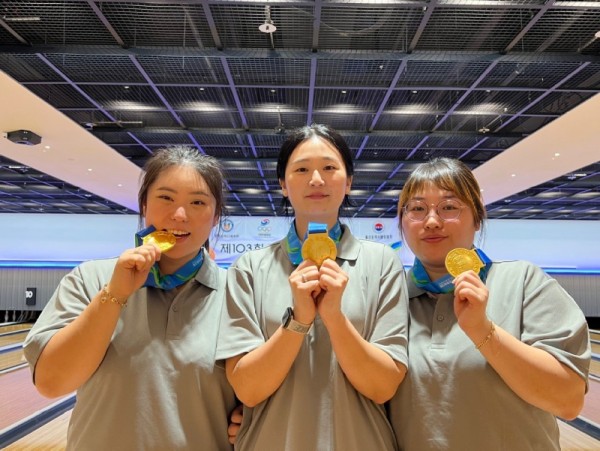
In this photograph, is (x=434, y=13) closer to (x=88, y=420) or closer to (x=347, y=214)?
(x=347, y=214)

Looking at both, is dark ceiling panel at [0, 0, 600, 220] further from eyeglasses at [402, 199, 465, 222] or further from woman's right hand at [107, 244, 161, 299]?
eyeglasses at [402, 199, 465, 222]

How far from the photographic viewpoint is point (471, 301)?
1.16 metres

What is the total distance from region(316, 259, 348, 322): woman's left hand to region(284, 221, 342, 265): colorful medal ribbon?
225 mm

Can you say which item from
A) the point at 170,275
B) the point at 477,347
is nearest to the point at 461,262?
the point at 477,347

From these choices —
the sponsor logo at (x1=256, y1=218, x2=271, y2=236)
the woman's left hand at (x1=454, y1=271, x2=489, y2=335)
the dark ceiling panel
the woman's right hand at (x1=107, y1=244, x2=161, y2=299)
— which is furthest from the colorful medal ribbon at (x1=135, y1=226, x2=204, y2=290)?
the sponsor logo at (x1=256, y1=218, x2=271, y2=236)

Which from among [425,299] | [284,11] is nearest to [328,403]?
[425,299]

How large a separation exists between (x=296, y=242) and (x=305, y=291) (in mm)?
298

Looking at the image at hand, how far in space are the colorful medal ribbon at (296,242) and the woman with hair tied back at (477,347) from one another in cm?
27

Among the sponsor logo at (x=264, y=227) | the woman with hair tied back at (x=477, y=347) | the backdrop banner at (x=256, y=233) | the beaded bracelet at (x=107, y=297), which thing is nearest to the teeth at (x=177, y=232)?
the beaded bracelet at (x=107, y=297)

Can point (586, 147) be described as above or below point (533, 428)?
above

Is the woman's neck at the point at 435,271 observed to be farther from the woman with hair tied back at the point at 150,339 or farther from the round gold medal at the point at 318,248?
the woman with hair tied back at the point at 150,339

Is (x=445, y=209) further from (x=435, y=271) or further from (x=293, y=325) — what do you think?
(x=293, y=325)

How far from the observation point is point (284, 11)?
5398 mm

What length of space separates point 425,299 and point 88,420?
114cm
